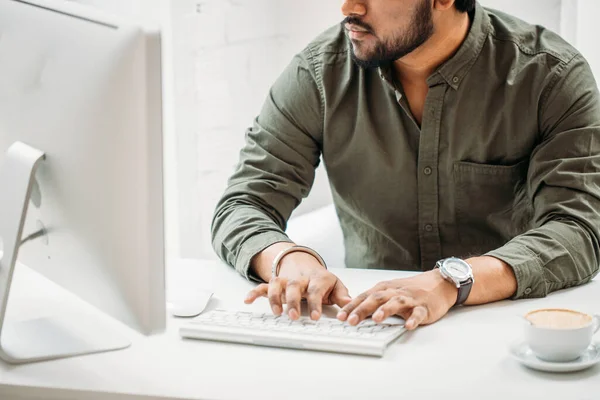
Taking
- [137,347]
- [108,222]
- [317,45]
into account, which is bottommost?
[137,347]

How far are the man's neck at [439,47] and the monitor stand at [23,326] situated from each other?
79 centimetres

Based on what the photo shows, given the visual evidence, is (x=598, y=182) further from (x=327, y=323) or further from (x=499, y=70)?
(x=327, y=323)

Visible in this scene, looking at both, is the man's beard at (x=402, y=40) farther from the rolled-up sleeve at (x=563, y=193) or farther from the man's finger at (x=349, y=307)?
the man's finger at (x=349, y=307)

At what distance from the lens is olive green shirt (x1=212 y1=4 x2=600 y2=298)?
147cm

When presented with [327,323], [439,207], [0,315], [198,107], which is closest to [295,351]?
[327,323]

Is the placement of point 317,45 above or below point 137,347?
above

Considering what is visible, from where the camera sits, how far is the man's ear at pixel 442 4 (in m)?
1.59

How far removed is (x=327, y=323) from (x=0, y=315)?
0.40 meters

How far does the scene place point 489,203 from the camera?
1.62 metres

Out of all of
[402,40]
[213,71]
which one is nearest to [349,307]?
[402,40]

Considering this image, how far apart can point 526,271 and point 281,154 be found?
549 millimetres

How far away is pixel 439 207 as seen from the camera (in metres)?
1.62

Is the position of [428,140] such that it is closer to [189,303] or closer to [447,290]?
[447,290]

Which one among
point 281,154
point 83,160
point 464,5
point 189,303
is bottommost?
point 189,303
